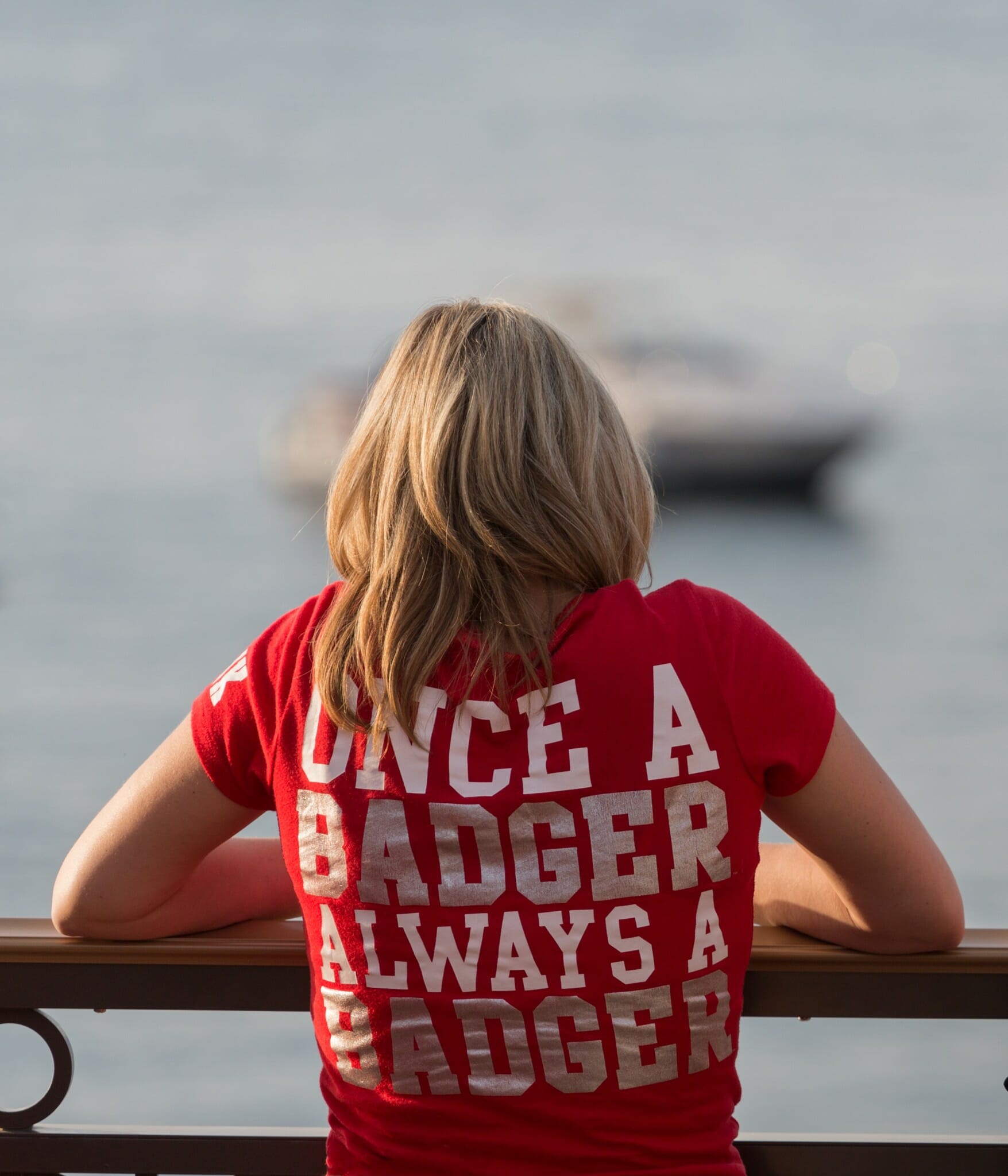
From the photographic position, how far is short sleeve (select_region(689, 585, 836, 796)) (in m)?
0.73

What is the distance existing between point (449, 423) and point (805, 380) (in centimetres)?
2561

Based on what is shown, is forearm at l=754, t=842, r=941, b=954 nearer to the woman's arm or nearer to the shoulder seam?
the woman's arm

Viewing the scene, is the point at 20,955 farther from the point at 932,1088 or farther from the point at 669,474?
the point at 669,474

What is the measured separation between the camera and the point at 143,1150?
974 mm

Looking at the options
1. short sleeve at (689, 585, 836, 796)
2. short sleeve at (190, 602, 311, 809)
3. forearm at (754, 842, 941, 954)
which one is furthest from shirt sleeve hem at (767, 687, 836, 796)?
short sleeve at (190, 602, 311, 809)

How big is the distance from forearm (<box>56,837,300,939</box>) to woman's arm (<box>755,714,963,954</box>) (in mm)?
359

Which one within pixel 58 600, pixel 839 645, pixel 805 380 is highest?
pixel 805 380

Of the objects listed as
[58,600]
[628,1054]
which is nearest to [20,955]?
Result: [628,1054]

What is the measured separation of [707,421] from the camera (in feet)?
72.8

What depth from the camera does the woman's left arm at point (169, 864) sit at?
0.82 metres

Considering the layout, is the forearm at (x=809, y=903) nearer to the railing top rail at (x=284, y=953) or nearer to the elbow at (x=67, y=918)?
the railing top rail at (x=284, y=953)

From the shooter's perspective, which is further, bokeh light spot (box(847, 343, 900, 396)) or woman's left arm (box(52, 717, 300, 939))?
bokeh light spot (box(847, 343, 900, 396))

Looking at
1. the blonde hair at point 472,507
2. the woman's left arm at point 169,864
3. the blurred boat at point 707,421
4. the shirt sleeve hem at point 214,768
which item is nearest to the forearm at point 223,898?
the woman's left arm at point 169,864

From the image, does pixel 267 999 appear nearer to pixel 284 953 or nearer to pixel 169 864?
pixel 284 953
